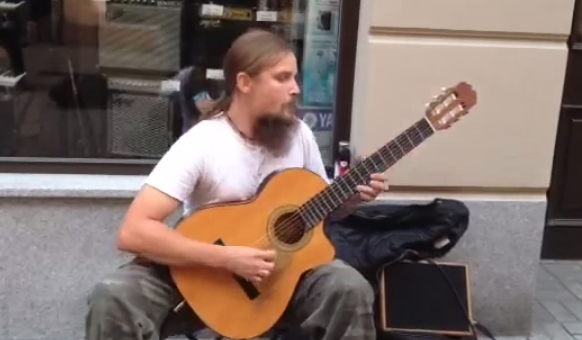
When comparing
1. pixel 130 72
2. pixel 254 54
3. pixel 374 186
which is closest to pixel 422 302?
pixel 374 186

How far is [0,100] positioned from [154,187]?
151 centimetres

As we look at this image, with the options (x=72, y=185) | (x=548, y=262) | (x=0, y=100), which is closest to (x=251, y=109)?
(x=72, y=185)

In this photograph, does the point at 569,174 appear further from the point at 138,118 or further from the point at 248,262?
the point at 248,262

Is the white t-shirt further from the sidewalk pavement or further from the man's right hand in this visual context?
the sidewalk pavement

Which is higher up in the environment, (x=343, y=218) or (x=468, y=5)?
(x=468, y=5)

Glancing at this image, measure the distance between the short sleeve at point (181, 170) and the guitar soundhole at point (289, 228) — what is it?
301 millimetres

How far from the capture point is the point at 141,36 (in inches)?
167

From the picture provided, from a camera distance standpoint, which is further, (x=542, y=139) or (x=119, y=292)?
(x=542, y=139)

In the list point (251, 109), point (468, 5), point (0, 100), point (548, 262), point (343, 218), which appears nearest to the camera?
point (251, 109)

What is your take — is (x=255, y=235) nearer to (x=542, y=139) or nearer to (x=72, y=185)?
(x=72, y=185)

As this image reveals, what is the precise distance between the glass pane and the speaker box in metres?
0.82

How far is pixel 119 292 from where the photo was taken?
2.96 metres

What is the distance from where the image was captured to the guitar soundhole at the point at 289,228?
313 centimetres

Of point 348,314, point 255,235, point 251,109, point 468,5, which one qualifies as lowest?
point 348,314
